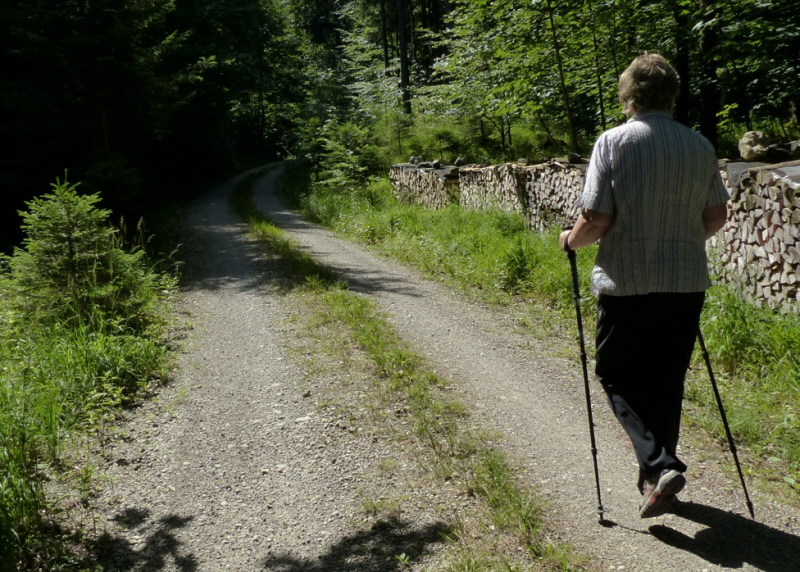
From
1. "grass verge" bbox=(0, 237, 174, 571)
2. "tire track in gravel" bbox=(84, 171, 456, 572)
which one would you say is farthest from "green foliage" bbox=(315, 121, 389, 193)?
"tire track in gravel" bbox=(84, 171, 456, 572)

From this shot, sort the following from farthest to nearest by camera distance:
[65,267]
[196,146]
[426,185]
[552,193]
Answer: [196,146] → [426,185] → [552,193] → [65,267]

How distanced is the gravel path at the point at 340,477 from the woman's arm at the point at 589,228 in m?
1.46

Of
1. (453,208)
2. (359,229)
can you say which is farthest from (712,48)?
(359,229)

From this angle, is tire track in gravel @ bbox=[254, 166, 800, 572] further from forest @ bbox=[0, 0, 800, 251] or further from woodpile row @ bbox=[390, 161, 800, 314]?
forest @ bbox=[0, 0, 800, 251]

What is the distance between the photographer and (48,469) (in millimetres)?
4277

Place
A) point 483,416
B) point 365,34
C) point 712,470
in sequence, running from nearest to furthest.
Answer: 1. point 712,470
2. point 483,416
3. point 365,34

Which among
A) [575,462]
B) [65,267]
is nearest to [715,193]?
[575,462]

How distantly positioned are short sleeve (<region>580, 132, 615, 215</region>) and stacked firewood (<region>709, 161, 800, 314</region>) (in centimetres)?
317

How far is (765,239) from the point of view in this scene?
579cm

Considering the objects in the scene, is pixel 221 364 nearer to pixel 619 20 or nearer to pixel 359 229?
pixel 359 229

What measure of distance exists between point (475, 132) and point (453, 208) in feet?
29.3

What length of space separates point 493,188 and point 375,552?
1028cm

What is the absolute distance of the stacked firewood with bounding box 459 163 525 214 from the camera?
11.7m

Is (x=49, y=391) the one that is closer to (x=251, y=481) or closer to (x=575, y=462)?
(x=251, y=481)
